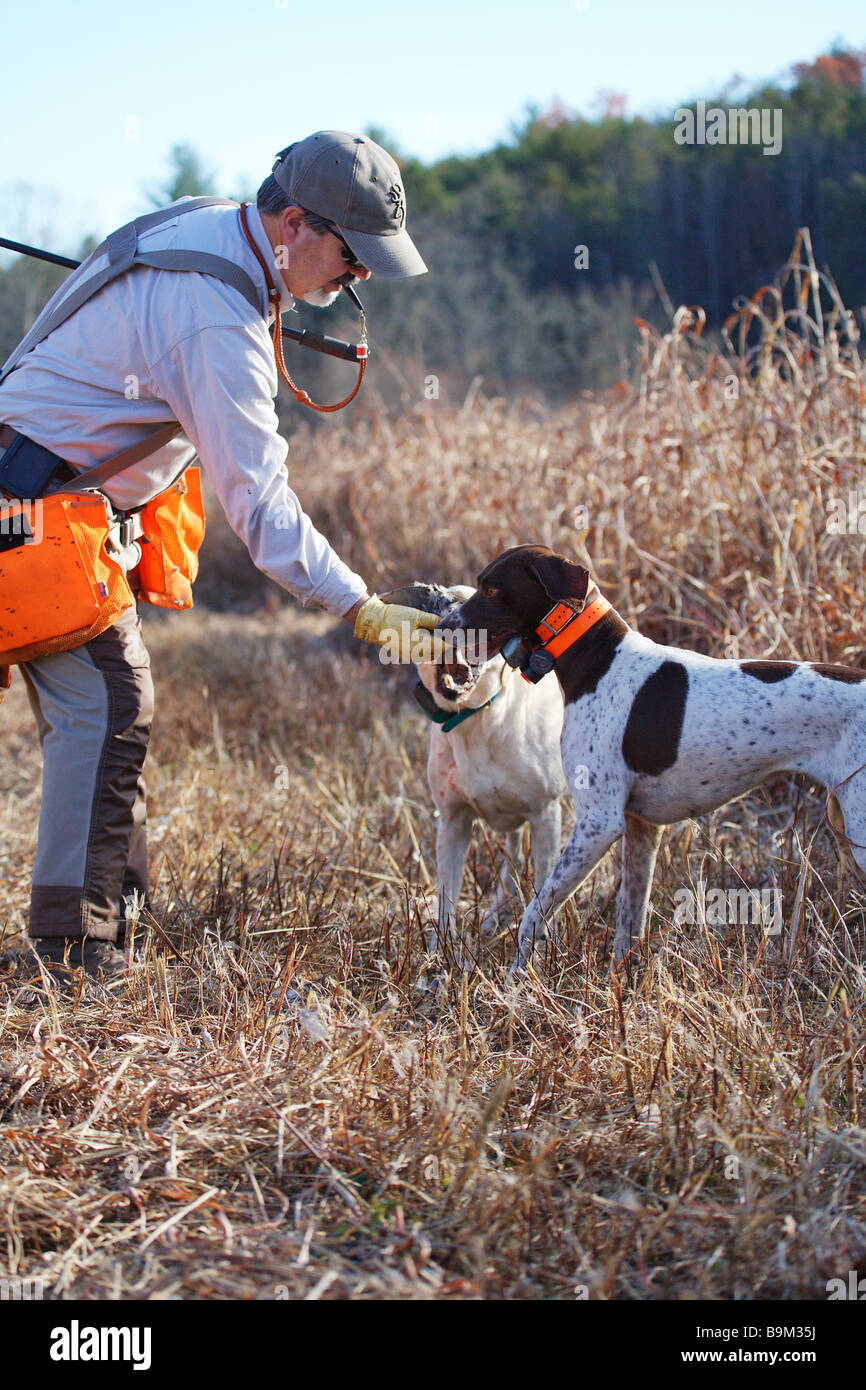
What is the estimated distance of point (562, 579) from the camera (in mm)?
3264

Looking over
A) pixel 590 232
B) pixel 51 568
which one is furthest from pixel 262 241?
pixel 590 232

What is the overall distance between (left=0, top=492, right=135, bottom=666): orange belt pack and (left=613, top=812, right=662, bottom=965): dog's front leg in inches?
68.8

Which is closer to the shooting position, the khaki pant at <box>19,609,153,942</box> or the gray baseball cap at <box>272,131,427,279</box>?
the gray baseball cap at <box>272,131,427,279</box>

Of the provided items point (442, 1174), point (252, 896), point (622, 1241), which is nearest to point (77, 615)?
point (252, 896)

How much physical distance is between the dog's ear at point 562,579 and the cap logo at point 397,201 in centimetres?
103

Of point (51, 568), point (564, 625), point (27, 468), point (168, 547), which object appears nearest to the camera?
point (51, 568)

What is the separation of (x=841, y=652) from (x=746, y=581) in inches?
37.1

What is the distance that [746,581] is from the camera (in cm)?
543

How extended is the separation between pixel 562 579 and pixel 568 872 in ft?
2.79

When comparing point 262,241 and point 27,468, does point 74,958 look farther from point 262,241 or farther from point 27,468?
point 262,241

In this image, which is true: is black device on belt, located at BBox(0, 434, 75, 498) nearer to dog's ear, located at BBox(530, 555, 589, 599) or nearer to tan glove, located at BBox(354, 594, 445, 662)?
tan glove, located at BBox(354, 594, 445, 662)

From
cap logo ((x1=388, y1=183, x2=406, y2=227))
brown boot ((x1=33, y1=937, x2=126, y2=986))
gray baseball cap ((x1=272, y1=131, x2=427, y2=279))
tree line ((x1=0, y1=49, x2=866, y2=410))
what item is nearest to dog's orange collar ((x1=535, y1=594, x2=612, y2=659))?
gray baseball cap ((x1=272, y1=131, x2=427, y2=279))

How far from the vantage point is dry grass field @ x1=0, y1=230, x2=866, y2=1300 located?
210cm

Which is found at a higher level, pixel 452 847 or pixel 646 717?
pixel 646 717
